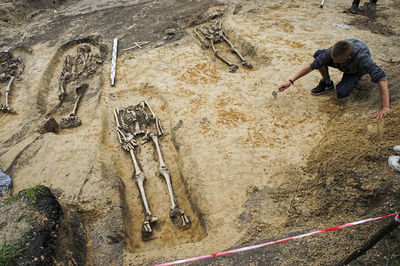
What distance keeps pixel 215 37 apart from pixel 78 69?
13.4 feet

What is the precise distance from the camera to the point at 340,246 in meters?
2.20

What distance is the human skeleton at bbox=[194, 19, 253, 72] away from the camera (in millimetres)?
6482

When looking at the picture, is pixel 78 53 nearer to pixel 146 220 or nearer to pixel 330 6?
pixel 146 220

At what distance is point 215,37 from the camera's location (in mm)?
7410

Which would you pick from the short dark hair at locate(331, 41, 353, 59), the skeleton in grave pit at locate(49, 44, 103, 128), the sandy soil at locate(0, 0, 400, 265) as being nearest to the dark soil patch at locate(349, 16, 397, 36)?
the sandy soil at locate(0, 0, 400, 265)

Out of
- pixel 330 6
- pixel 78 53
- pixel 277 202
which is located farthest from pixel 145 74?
pixel 330 6

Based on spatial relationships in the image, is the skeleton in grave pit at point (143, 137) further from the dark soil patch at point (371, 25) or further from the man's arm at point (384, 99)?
the dark soil patch at point (371, 25)

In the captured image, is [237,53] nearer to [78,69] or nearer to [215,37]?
[215,37]

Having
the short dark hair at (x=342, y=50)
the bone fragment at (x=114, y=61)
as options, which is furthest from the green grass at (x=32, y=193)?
the short dark hair at (x=342, y=50)

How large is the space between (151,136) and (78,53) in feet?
16.0

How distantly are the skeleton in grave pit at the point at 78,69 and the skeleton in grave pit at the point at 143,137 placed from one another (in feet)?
4.61

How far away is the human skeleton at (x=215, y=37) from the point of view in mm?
6482

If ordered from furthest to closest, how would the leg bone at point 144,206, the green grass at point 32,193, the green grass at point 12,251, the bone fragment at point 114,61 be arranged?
1. the bone fragment at point 114,61
2. the leg bone at point 144,206
3. the green grass at point 32,193
4. the green grass at point 12,251

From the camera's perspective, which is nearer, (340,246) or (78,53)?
(340,246)
